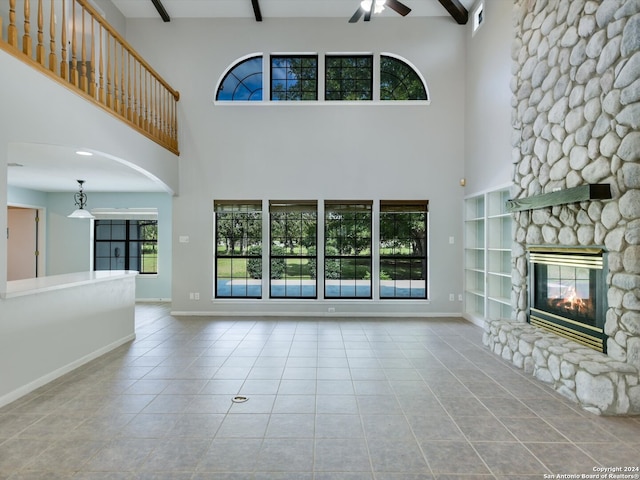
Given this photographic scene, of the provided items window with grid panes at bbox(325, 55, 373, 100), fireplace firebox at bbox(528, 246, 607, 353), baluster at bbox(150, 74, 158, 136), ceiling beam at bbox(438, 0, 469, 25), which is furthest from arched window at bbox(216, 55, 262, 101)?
fireplace firebox at bbox(528, 246, 607, 353)

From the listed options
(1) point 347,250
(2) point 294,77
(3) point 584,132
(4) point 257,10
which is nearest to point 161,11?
(4) point 257,10

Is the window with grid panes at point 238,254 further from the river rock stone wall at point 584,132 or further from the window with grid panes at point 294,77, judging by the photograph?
the river rock stone wall at point 584,132

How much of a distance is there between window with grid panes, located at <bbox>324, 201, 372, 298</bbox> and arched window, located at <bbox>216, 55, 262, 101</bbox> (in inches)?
101

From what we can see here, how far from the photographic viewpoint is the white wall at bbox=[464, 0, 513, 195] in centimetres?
529

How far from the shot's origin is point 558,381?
3398 mm

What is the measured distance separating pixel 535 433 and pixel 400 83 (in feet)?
20.2

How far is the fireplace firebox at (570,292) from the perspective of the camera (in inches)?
135

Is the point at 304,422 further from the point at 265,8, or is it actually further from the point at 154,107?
the point at 265,8

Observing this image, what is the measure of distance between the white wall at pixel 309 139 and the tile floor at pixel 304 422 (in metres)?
2.56

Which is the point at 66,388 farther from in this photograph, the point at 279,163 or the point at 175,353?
the point at 279,163

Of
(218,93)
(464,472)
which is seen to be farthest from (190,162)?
(464,472)

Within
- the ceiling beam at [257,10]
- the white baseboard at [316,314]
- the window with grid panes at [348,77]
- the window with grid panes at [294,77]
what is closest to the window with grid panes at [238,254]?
the white baseboard at [316,314]

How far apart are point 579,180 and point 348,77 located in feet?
15.4

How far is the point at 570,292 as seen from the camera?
392 centimetres
